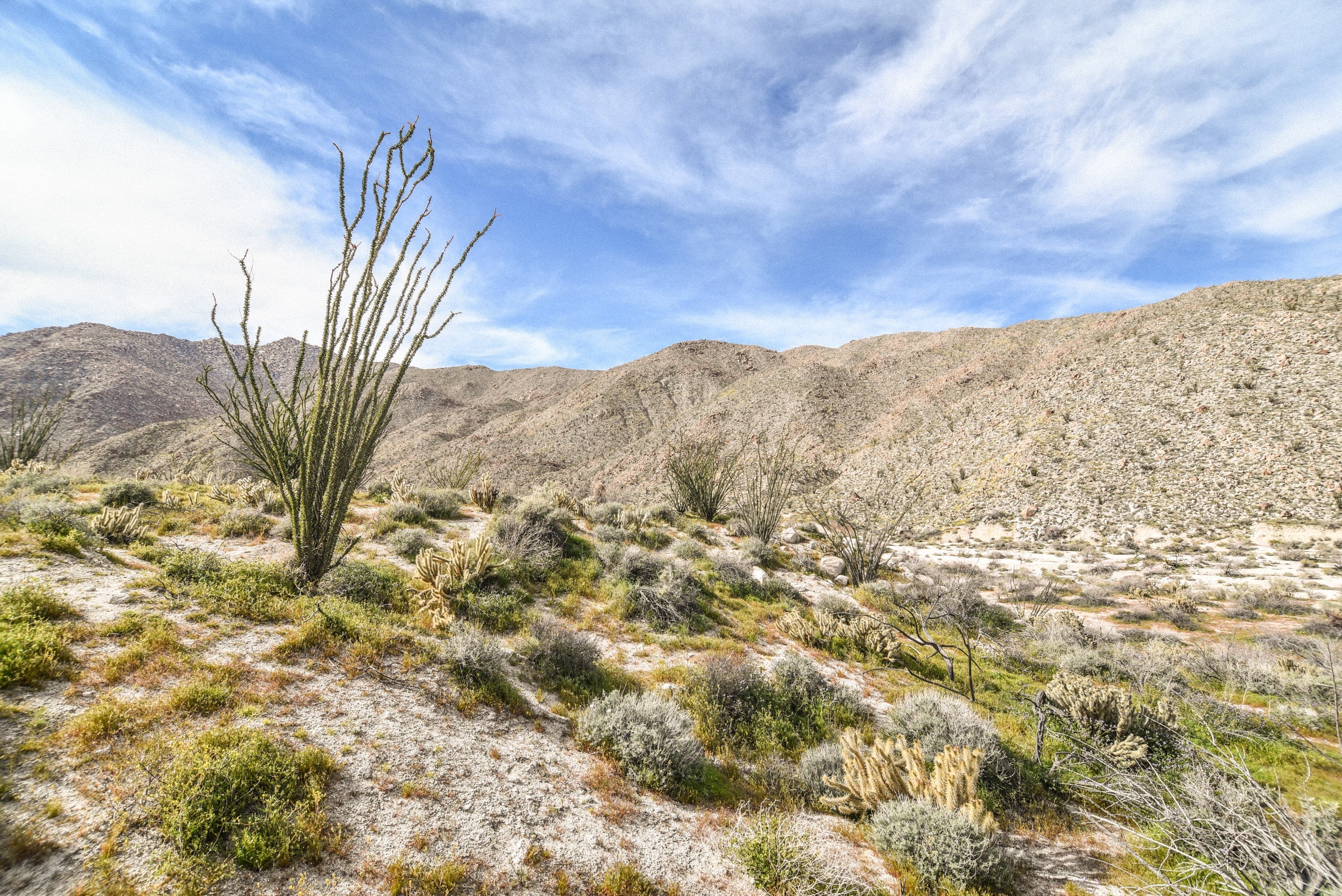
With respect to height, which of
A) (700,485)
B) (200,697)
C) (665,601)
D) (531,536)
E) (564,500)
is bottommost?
(665,601)

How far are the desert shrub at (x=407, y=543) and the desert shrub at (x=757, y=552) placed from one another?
6.84 m

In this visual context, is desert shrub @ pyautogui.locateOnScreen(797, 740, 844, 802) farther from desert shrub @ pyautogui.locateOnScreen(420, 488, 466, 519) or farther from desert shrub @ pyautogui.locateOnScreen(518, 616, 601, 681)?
desert shrub @ pyautogui.locateOnScreen(420, 488, 466, 519)

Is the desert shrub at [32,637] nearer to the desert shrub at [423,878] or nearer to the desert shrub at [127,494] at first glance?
the desert shrub at [423,878]

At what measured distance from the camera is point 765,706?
567 cm

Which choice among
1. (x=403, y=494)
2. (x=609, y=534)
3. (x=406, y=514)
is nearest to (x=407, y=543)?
(x=406, y=514)

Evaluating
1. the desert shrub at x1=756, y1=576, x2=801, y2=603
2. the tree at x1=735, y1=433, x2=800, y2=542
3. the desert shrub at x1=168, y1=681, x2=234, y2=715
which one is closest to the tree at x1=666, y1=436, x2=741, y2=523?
the tree at x1=735, y1=433, x2=800, y2=542

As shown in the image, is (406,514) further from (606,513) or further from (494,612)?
(606,513)

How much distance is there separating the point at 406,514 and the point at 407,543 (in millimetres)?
1724

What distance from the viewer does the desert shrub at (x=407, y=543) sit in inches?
310

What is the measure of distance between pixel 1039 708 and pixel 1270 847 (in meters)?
2.36

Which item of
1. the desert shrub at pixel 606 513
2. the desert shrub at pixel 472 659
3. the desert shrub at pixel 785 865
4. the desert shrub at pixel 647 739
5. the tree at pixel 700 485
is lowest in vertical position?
the desert shrub at pixel 785 865

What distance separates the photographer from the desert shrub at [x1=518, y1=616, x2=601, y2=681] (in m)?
5.63

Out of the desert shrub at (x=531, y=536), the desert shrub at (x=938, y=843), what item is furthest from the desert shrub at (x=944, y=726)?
the desert shrub at (x=531, y=536)

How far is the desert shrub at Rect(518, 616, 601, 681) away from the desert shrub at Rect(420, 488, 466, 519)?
5.45 meters
